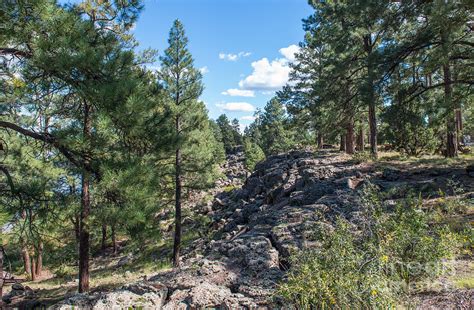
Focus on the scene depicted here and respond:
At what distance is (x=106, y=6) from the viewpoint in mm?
7156

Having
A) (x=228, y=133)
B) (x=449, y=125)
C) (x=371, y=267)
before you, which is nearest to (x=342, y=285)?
(x=371, y=267)

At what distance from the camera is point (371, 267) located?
2869mm

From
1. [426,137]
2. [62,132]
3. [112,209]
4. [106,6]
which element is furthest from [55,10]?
[426,137]

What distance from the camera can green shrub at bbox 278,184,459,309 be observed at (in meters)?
2.71

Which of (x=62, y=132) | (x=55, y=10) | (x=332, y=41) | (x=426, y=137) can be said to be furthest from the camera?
(x=426, y=137)

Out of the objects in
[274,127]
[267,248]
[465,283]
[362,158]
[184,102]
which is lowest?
[267,248]

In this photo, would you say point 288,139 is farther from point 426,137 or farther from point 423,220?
point 423,220

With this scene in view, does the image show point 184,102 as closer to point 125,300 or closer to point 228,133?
point 125,300

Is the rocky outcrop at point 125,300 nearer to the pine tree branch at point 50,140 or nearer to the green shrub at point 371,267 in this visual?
the green shrub at point 371,267

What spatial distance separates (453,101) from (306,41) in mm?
13544

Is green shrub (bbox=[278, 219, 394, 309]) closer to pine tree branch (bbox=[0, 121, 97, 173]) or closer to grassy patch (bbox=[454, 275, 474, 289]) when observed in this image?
grassy patch (bbox=[454, 275, 474, 289])

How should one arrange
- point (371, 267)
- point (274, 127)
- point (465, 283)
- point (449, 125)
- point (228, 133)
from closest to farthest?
point (371, 267)
point (465, 283)
point (449, 125)
point (274, 127)
point (228, 133)

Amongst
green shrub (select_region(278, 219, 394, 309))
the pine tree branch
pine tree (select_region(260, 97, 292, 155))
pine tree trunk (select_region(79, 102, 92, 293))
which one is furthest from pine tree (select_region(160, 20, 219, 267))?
pine tree (select_region(260, 97, 292, 155))

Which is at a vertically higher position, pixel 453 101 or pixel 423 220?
pixel 453 101
